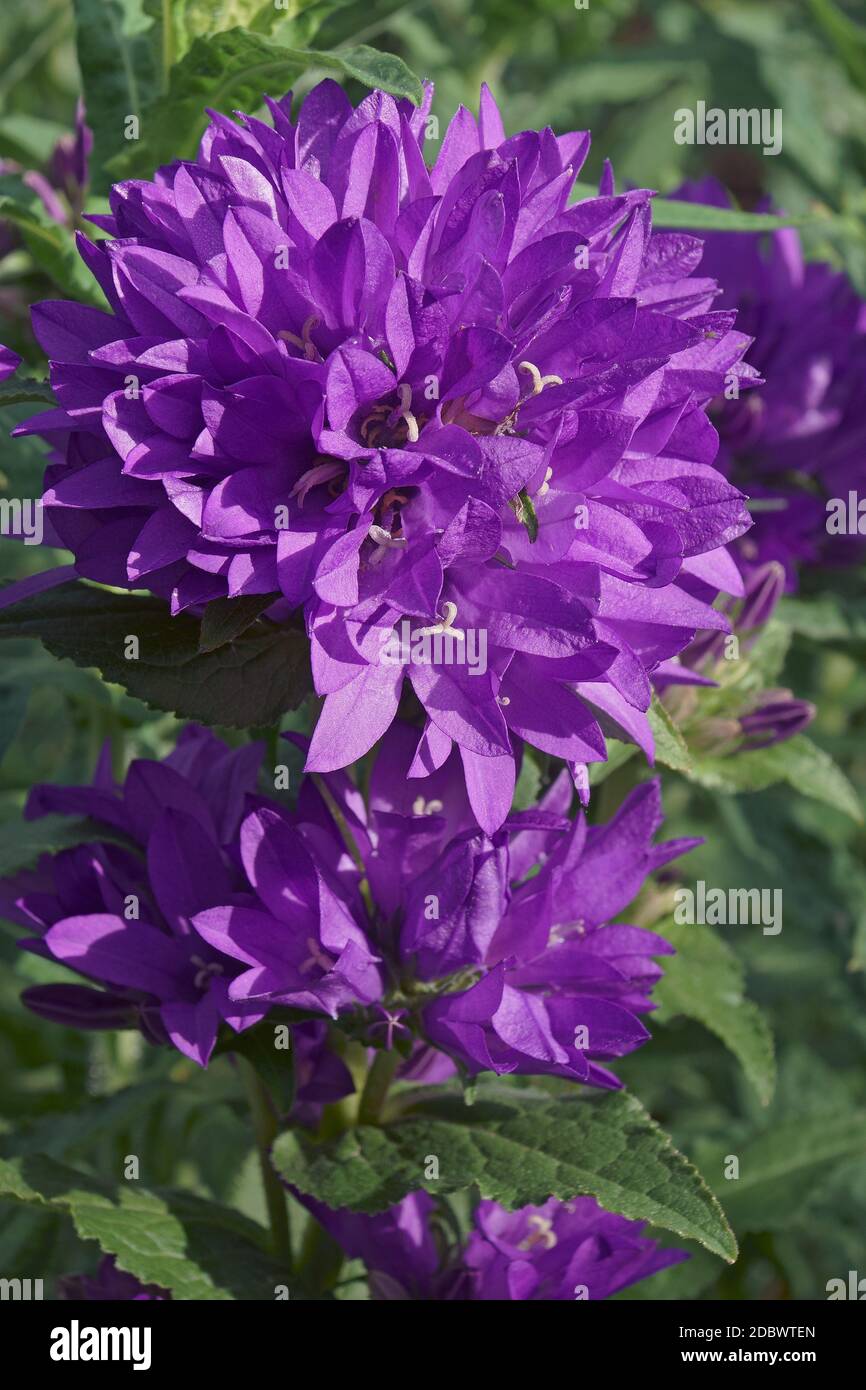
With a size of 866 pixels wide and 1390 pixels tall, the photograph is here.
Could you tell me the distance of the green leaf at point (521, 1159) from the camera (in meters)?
1.43

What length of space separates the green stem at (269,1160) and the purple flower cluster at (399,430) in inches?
23.5

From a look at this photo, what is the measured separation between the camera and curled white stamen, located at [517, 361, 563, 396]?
1281 millimetres

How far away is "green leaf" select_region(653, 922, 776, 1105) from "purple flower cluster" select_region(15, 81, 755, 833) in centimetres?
77

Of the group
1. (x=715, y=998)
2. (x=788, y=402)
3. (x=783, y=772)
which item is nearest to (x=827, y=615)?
(x=788, y=402)

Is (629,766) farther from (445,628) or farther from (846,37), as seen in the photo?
(846,37)

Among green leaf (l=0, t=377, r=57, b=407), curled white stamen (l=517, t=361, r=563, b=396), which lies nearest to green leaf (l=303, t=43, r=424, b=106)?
curled white stamen (l=517, t=361, r=563, b=396)

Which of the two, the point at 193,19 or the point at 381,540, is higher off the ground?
the point at 193,19

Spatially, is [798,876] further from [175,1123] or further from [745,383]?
[745,383]

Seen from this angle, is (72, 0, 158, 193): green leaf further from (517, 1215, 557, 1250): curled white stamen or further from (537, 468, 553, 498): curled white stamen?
(517, 1215, 557, 1250): curled white stamen

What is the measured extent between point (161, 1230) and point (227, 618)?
2.43ft

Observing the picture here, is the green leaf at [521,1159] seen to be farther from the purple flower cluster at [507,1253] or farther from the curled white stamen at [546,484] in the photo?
the curled white stamen at [546,484]

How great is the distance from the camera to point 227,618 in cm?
131

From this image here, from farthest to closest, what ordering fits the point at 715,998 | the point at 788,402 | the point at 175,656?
the point at 788,402 < the point at 715,998 < the point at 175,656

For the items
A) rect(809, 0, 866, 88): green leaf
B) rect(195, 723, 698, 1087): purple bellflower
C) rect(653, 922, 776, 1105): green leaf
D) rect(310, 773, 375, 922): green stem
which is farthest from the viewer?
rect(809, 0, 866, 88): green leaf
